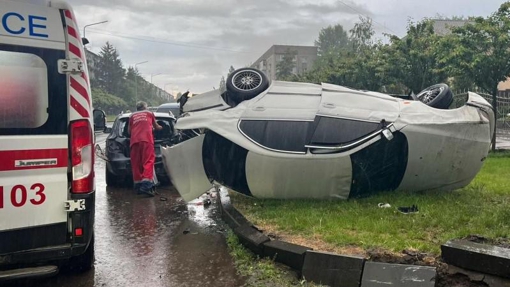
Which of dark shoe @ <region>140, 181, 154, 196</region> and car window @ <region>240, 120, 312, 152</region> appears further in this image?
dark shoe @ <region>140, 181, 154, 196</region>

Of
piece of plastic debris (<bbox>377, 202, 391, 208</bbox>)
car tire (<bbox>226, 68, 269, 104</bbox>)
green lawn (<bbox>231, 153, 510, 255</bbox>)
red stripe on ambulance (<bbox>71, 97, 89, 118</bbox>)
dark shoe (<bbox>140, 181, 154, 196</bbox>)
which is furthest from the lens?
dark shoe (<bbox>140, 181, 154, 196</bbox>)

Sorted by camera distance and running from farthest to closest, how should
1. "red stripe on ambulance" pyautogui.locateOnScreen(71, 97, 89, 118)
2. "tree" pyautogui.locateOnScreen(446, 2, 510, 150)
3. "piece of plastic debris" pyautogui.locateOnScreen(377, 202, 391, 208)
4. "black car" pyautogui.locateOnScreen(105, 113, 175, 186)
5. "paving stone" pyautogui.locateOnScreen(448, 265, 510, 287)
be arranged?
"tree" pyautogui.locateOnScreen(446, 2, 510, 150) → "black car" pyautogui.locateOnScreen(105, 113, 175, 186) → "piece of plastic debris" pyautogui.locateOnScreen(377, 202, 391, 208) → "red stripe on ambulance" pyautogui.locateOnScreen(71, 97, 89, 118) → "paving stone" pyautogui.locateOnScreen(448, 265, 510, 287)

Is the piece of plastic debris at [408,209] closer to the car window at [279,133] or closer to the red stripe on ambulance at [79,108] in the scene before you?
the car window at [279,133]

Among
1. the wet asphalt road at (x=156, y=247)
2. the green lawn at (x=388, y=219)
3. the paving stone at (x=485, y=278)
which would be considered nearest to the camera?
the paving stone at (x=485, y=278)

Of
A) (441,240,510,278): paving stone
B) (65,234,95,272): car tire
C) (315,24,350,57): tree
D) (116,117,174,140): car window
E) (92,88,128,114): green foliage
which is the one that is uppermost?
(315,24,350,57): tree

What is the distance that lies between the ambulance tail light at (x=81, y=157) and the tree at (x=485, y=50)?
12414 mm

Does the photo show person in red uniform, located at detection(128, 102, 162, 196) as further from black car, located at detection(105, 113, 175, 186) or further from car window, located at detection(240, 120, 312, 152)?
car window, located at detection(240, 120, 312, 152)

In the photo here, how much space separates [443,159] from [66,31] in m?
5.04

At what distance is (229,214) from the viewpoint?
20.0 feet

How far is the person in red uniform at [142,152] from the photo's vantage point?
8.34 m

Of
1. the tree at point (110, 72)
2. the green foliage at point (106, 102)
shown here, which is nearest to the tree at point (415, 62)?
the green foliage at point (106, 102)

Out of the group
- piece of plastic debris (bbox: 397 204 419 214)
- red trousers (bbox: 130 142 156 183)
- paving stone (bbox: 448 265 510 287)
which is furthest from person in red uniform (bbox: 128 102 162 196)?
paving stone (bbox: 448 265 510 287)

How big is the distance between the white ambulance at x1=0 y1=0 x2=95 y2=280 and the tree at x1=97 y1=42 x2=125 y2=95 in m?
81.5

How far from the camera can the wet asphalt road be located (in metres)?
4.23
